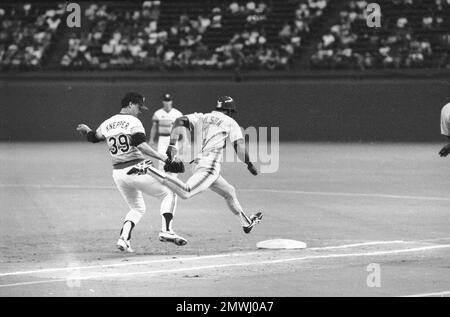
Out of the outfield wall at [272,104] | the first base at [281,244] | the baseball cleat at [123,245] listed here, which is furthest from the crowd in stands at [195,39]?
the baseball cleat at [123,245]

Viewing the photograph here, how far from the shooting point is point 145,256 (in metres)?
12.0

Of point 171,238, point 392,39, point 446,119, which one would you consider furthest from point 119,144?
point 392,39

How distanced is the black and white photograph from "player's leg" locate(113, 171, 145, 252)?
0.03 meters

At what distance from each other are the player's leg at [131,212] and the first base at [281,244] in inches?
69.7

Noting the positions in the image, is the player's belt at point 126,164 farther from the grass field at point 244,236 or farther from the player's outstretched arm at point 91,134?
the grass field at point 244,236

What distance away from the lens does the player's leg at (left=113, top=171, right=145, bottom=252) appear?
1217cm

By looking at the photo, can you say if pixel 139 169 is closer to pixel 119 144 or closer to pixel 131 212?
pixel 119 144

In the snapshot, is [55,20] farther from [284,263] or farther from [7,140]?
[284,263]

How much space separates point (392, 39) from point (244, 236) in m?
24.2

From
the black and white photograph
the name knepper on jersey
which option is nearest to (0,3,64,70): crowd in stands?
the black and white photograph

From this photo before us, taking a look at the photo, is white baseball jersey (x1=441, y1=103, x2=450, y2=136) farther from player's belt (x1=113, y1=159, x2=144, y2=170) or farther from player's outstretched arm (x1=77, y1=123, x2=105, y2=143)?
player's outstretched arm (x1=77, y1=123, x2=105, y2=143)

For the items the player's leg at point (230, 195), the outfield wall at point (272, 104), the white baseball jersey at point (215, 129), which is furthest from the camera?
the outfield wall at point (272, 104)

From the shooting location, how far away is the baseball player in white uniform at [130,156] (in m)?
12.1
